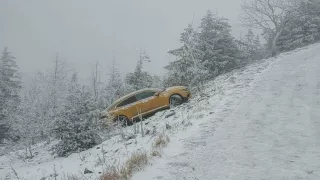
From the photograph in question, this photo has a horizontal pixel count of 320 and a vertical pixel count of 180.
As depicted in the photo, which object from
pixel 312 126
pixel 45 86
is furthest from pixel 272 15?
pixel 312 126

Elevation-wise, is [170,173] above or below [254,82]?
below

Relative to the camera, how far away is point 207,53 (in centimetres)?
2483

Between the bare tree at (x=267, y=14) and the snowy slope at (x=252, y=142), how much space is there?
70.1ft

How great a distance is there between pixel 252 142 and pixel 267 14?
93.1 ft

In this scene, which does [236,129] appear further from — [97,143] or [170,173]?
[97,143]

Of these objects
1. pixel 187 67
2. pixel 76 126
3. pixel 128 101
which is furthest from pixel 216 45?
pixel 76 126

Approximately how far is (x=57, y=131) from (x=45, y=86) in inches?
629

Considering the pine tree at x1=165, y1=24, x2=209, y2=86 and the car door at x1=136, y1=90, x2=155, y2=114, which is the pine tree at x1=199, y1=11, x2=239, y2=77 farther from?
the car door at x1=136, y1=90, x2=155, y2=114

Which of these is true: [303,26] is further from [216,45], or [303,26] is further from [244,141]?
→ [244,141]

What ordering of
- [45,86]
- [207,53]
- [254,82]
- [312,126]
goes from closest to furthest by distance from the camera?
[312,126] → [254,82] → [207,53] → [45,86]

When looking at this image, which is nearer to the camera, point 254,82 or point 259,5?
point 254,82

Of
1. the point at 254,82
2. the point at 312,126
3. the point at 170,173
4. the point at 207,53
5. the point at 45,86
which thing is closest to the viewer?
the point at 170,173

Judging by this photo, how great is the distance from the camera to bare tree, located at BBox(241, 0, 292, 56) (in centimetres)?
3081

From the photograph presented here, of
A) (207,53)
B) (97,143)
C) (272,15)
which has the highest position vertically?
(272,15)
